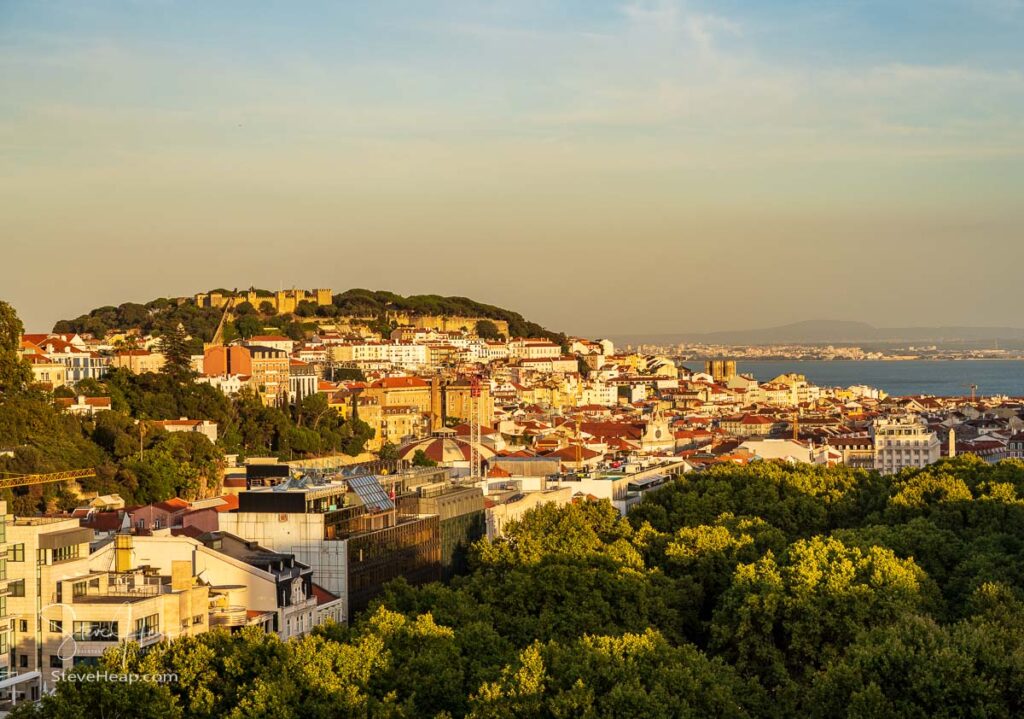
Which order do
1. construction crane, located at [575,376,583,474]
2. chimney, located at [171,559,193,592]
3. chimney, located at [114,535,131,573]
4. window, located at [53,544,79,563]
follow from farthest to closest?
1. construction crane, located at [575,376,583,474]
2. chimney, located at [114,535,131,573]
3. window, located at [53,544,79,563]
4. chimney, located at [171,559,193,592]

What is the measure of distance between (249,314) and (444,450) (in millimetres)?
67797

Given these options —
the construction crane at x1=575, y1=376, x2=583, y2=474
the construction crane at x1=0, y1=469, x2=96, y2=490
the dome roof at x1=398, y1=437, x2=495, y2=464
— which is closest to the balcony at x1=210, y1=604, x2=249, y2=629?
the construction crane at x1=0, y1=469, x2=96, y2=490

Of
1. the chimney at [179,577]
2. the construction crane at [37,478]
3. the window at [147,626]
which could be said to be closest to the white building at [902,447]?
the construction crane at [37,478]

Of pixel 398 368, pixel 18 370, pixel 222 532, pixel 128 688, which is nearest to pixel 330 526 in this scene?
pixel 222 532

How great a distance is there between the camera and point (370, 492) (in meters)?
46.8

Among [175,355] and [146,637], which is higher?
[175,355]

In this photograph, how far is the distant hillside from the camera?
14400cm

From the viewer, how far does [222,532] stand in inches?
1693

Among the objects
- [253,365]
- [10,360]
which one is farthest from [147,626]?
[253,365]

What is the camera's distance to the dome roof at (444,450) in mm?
84250

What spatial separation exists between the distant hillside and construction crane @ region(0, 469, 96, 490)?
7255 centimetres

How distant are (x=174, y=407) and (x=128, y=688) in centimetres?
5445

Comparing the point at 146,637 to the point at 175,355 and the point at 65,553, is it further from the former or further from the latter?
the point at 175,355

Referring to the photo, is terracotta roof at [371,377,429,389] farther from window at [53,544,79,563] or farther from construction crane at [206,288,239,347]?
window at [53,544,79,563]
